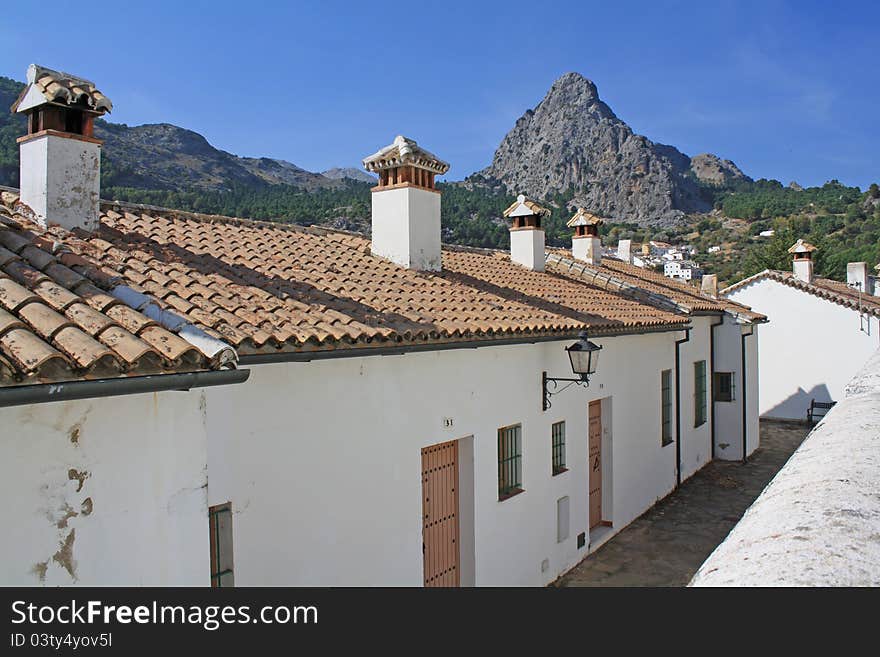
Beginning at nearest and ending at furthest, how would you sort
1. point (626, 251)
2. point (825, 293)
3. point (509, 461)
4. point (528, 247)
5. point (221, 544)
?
1. point (221, 544)
2. point (509, 461)
3. point (528, 247)
4. point (825, 293)
5. point (626, 251)

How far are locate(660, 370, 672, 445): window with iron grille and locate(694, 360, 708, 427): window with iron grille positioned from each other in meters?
2.02

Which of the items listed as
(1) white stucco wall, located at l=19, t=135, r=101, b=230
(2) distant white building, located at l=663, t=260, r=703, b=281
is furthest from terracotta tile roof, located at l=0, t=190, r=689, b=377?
(2) distant white building, located at l=663, t=260, r=703, b=281

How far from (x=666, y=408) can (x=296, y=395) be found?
9.93 meters

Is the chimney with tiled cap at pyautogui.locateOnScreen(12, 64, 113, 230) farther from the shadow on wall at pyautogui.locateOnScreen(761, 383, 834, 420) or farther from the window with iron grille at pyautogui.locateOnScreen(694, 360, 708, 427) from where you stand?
the shadow on wall at pyautogui.locateOnScreen(761, 383, 834, 420)

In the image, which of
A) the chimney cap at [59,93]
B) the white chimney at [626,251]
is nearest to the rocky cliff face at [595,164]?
the white chimney at [626,251]

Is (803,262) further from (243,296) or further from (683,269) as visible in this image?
(683,269)

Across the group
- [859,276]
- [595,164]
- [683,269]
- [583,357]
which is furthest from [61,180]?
[595,164]

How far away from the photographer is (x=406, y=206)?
969cm

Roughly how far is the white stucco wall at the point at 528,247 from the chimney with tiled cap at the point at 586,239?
3.46 metres

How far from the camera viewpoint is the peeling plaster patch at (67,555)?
3080 mm

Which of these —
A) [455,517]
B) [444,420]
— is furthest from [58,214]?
[455,517]
